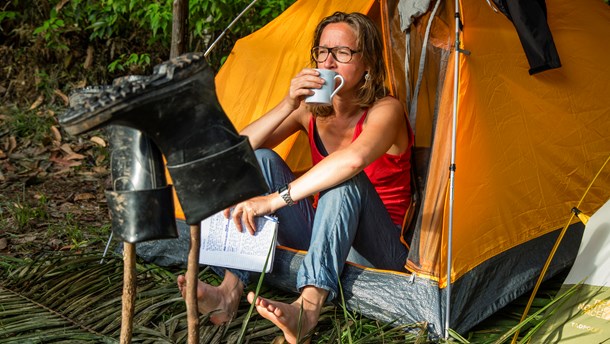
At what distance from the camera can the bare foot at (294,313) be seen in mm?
1965

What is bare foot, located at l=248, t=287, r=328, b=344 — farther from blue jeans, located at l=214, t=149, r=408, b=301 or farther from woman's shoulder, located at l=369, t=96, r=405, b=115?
woman's shoulder, located at l=369, t=96, r=405, b=115

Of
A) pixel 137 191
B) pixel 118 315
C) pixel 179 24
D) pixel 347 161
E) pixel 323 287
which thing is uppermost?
pixel 179 24

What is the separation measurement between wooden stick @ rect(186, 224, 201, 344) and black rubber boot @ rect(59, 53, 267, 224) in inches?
1.6

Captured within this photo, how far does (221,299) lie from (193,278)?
3.65 feet

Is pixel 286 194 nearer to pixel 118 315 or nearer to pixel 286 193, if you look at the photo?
pixel 286 193

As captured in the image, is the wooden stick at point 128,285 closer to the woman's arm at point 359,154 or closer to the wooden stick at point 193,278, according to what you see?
the wooden stick at point 193,278

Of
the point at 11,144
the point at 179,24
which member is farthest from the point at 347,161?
the point at 11,144

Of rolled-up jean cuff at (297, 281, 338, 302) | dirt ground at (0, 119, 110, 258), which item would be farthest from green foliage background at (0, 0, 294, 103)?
rolled-up jean cuff at (297, 281, 338, 302)

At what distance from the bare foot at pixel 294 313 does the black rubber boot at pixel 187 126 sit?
0.82m

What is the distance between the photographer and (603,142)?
2680 millimetres

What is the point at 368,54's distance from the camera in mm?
2355

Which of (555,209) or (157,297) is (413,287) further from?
(157,297)

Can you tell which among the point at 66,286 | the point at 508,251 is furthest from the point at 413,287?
the point at 66,286

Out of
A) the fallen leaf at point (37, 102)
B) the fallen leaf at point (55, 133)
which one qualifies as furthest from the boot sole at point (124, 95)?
the fallen leaf at point (37, 102)
